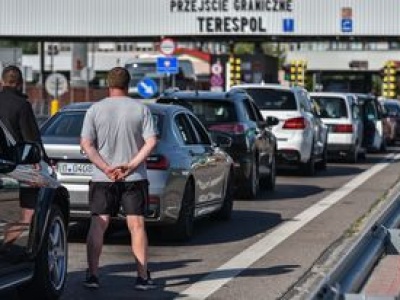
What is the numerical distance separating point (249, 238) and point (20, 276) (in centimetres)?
517

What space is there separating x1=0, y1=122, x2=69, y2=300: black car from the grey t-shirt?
1.65 feet

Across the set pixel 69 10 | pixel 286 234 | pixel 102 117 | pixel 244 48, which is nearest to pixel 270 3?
pixel 69 10

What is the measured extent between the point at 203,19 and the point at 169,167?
42.1 metres

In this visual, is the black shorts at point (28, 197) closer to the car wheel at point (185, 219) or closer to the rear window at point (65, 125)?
the car wheel at point (185, 219)

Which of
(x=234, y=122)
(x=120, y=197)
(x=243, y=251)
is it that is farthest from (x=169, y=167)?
(x=234, y=122)

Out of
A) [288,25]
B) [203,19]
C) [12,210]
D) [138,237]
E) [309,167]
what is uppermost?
[203,19]

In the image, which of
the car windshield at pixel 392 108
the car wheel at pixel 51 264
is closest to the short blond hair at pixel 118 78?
the car wheel at pixel 51 264

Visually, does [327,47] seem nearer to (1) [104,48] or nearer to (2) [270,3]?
(1) [104,48]

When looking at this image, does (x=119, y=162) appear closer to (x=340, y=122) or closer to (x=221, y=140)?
(x=221, y=140)

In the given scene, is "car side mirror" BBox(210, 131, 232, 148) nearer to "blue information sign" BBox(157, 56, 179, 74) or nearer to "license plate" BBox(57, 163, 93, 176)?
"license plate" BBox(57, 163, 93, 176)

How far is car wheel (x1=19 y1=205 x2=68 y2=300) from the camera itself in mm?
7801

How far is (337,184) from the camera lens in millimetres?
20484

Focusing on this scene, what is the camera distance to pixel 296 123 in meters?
21.4

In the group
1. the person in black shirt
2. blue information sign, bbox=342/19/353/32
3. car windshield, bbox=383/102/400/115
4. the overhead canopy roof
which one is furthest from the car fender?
blue information sign, bbox=342/19/353/32
